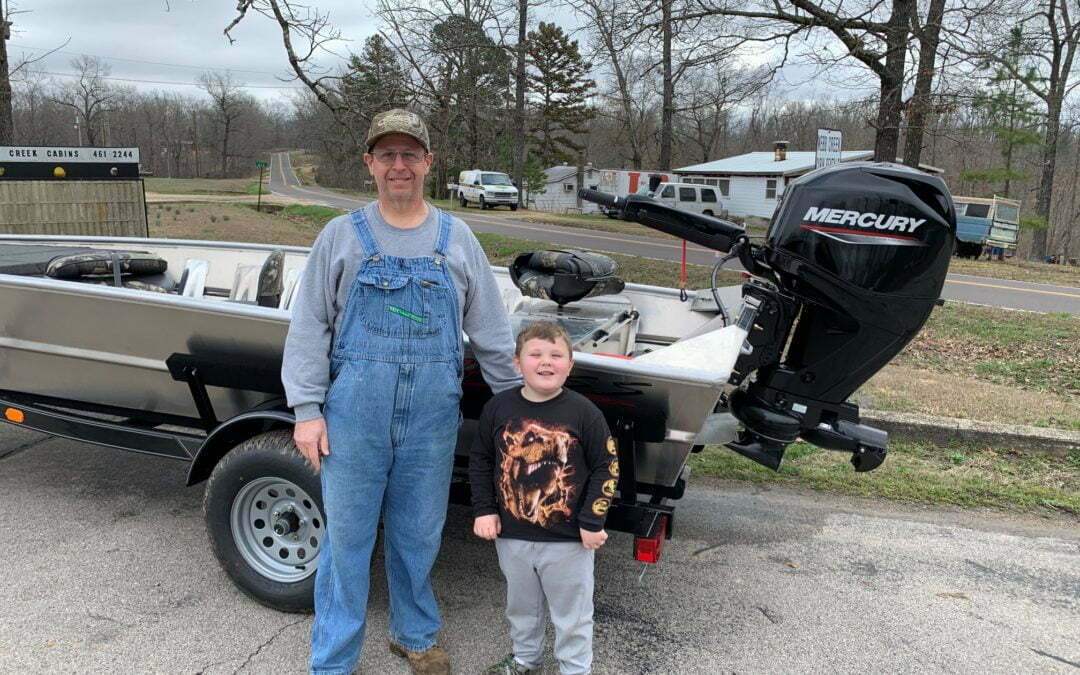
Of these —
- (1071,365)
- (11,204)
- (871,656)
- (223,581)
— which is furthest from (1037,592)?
(11,204)

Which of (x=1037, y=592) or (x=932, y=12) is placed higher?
(x=932, y=12)

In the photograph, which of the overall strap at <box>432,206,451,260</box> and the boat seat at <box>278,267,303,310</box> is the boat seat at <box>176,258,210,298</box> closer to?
the boat seat at <box>278,267,303,310</box>

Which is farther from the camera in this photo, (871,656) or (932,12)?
(932,12)

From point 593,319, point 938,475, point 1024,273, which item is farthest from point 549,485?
point 1024,273

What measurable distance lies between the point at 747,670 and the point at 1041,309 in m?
11.1

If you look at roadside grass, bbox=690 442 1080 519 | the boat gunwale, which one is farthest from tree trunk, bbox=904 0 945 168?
the boat gunwale

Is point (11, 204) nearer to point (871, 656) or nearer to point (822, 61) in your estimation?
point (871, 656)

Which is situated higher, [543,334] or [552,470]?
[543,334]

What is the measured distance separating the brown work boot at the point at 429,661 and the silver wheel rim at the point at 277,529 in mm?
597

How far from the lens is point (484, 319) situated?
2.69m

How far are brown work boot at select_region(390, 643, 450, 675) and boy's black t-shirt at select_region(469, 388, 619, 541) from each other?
539 mm

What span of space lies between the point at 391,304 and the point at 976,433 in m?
4.37

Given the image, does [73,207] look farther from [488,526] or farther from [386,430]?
[488,526]

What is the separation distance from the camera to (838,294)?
3215 millimetres
